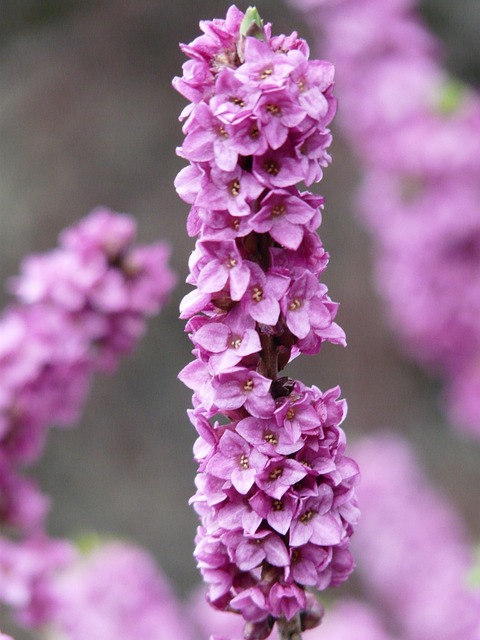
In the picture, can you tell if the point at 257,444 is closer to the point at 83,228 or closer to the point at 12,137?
the point at 83,228

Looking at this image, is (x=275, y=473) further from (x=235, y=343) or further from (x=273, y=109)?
(x=273, y=109)

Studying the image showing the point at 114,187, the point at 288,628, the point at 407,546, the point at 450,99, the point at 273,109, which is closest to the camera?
the point at 273,109

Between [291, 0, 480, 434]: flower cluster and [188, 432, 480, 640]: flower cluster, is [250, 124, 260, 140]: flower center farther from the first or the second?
[188, 432, 480, 640]: flower cluster

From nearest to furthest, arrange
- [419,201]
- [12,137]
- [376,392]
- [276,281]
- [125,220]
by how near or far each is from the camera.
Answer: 1. [276,281]
2. [125,220]
3. [419,201]
4. [12,137]
5. [376,392]

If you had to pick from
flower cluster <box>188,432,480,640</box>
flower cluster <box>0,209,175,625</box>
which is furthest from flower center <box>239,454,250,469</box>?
flower cluster <box>188,432,480,640</box>

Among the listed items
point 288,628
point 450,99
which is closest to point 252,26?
point 288,628

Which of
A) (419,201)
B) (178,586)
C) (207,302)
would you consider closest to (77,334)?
(207,302)

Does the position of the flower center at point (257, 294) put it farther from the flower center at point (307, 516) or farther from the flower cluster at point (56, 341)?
the flower cluster at point (56, 341)
